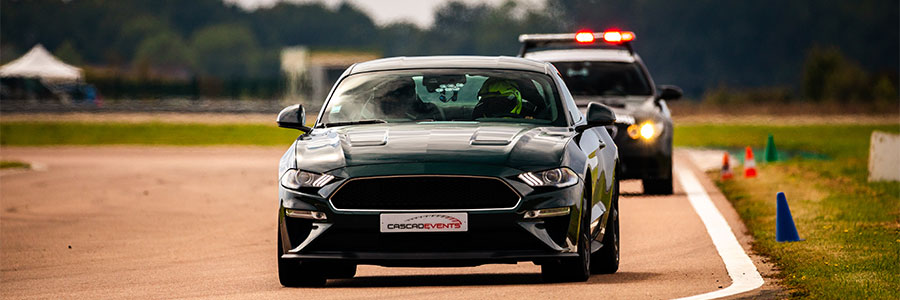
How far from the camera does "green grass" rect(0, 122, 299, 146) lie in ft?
135

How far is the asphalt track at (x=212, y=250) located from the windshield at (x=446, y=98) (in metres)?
0.93

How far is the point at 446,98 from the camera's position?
959cm

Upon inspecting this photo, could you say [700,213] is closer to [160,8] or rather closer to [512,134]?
[512,134]

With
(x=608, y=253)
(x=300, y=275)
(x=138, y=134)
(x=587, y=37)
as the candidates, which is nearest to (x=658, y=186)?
(x=587, y=37)

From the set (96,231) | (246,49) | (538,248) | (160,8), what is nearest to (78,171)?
(96,231)

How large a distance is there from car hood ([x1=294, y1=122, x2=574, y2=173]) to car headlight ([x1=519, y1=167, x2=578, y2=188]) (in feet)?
0.13

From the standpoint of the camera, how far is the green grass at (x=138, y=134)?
135 ft

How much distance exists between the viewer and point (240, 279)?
9.88 m

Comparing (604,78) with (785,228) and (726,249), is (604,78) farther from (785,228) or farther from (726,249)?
(726,249)

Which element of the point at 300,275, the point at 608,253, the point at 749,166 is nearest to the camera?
the point at 300,275

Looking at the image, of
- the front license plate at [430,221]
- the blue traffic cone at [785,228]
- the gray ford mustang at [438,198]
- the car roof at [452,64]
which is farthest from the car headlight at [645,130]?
the front license plate at [430,221]

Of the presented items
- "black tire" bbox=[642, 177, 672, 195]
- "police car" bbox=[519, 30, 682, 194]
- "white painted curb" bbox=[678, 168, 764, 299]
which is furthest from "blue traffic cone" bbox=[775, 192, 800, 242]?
"black tire" bbox=[642, 177, 672, 195]

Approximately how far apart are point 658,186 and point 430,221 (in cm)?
949

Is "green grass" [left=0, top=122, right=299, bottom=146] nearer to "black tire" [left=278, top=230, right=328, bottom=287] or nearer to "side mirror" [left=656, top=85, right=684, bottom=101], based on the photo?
"side mirror" [left=656, top=85, right=684, bottom=101]
